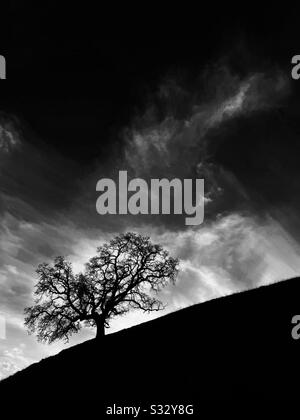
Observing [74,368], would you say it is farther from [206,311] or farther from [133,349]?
[206,311]

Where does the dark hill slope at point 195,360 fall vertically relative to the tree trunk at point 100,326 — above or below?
below

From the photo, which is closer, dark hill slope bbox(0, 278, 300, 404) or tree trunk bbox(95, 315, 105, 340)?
dark hill slope bbox(0, 278, 300, 404)

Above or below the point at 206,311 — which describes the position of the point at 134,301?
above

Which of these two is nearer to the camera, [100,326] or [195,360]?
[195,360]

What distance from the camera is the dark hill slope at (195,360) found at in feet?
40.9

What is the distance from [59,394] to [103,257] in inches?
755

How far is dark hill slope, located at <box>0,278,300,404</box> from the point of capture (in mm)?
12474

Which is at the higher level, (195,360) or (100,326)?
(100,326)

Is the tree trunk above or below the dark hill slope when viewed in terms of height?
above

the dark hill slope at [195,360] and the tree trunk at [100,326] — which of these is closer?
the dark hill slope at [195,360]

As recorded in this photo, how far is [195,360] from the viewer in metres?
15.4

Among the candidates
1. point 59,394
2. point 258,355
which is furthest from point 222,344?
point 59,394
